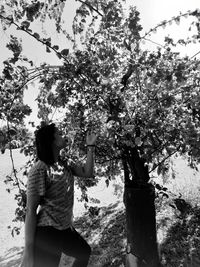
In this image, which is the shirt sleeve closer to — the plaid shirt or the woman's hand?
the plaid shirt

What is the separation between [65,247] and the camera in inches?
115

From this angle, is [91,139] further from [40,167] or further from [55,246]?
[55,246]

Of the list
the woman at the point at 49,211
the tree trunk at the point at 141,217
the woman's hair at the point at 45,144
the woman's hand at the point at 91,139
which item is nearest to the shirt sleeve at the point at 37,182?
the woman at the point at 49,211

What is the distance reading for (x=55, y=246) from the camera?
2783mm

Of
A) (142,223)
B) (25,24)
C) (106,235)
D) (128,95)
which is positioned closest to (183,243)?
(142,223)

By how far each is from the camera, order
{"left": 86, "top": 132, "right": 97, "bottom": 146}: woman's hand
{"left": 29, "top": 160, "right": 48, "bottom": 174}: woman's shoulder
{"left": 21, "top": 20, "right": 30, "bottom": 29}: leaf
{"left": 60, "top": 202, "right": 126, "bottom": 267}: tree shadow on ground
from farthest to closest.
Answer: {"left": 60, "top": 202, "right": 126, "bottom": 267}: tree shadow on ground → {"left": 86, "top": 132, "right": 97, "bottom": 146}: woman's hand → {"left": 21, "top": 20, "right": 30, "bottom": 29}: leaf → {"left": 29, "top": 160, "right": 48, "bottom": 174}: woman's shoulder

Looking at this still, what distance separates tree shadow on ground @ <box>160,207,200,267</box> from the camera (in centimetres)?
480

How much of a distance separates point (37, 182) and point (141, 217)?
1892mm

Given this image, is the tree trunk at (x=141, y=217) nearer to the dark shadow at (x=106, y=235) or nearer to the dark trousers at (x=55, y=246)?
the dark shadow at (x=106, y=235)

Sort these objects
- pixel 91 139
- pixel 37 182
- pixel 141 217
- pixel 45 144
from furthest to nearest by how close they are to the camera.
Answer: pixel 141 217
pixel 91 139
pixel 45 144
pixel 37 182

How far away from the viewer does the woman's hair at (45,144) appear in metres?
2.88

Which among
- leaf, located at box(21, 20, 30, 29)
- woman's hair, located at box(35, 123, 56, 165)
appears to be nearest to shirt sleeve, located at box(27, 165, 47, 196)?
woman's hair, located at box(35, 123, 56, 165)

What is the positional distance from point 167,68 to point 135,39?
645mm

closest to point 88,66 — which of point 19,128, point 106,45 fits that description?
point 106,45
